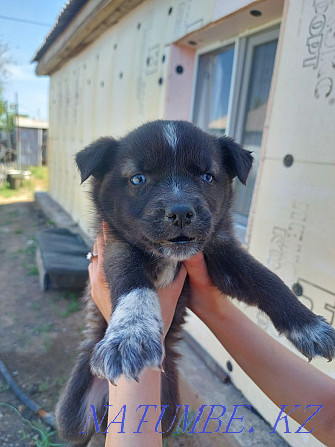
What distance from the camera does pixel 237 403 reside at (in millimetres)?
2867

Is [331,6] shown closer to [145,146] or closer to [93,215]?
[145,146]

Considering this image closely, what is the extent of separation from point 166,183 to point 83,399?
145 cm

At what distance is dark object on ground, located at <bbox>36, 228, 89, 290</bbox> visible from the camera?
16.8 feet

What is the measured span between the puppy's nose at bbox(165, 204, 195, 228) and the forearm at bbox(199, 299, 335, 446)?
705mm

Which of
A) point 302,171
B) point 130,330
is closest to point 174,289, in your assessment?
point 130,330

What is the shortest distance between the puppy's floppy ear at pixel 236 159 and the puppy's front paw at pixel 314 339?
2.76 feet

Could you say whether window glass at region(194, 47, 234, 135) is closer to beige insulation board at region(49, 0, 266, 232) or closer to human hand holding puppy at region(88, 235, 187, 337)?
beige insulation board at region(49, 0, 266, 232)

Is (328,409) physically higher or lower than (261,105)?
lower

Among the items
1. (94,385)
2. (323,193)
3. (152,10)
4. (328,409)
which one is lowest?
(94,385)

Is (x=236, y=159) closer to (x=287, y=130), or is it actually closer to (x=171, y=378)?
(x=287, y=130)

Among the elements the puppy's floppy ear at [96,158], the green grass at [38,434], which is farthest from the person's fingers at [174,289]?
the green grass at [38,434]

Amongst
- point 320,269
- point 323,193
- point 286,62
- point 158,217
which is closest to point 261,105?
point 286,62

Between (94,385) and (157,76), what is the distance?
11.2 ft

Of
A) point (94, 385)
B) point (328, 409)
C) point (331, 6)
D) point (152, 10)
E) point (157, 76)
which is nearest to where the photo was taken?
point (328, 409)
